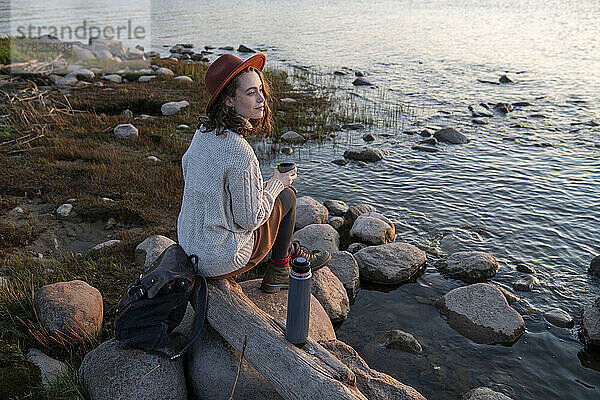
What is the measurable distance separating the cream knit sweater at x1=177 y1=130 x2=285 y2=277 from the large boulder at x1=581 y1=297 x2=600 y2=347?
4636 mm

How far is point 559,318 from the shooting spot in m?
6.52

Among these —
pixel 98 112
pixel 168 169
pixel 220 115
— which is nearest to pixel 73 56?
pixel 98 112

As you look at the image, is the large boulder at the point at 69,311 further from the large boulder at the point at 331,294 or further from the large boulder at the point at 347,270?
the large boulder at the point at 347,270

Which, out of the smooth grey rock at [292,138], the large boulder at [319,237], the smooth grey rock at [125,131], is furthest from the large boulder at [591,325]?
the smooth grey rock at [125,131]

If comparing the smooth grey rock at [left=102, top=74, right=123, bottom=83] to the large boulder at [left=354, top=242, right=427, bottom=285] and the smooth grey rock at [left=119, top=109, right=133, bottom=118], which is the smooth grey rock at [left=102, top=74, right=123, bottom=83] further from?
the large boulder at [left=354, top=242, right=427, bottom=285]

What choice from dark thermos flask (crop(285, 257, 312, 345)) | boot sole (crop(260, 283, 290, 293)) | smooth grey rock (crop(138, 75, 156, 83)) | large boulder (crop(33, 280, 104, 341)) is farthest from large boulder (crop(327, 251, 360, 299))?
smooth grey rock (crop(138, 75, 156, 83))

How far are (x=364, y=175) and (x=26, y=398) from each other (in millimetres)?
9128

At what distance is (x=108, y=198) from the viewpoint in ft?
30.6

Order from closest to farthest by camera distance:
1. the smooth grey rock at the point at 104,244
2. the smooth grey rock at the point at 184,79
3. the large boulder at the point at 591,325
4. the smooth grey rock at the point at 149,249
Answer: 1. the large boulder at the point at 591,325
2. the smooth grey rock at the point at 149,249
3. the smooth grey rock at the point at 104,244
4. the smooth grey rock at the point at 184,79

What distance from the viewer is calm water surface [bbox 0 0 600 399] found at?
5848 millimetres

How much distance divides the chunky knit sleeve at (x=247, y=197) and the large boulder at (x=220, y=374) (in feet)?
4.13

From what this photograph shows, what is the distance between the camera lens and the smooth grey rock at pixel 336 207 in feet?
31.9

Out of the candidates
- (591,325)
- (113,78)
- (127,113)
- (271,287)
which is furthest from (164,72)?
(591,325)

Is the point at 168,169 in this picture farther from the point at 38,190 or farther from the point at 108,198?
the point at 38,190
